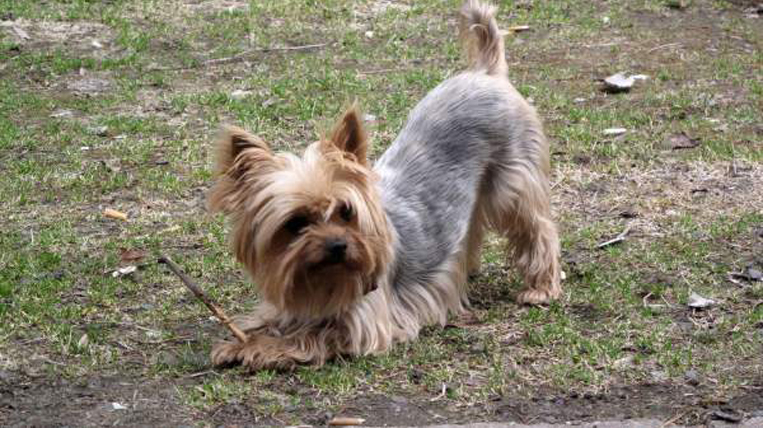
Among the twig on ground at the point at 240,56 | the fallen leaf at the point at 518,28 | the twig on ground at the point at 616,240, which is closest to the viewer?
the twig on ground at the point at 616,240

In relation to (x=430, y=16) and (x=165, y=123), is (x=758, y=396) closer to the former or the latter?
(x=165, y=123)

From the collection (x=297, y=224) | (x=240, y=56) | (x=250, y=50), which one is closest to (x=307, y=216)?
(x=297, y=224)

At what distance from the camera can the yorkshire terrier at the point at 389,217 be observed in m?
5.20

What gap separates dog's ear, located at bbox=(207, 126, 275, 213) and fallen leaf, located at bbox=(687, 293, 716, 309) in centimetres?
220

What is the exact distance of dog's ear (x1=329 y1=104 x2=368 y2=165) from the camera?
5.32 m

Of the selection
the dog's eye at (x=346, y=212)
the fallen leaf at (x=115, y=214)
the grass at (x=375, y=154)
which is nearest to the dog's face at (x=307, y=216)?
the dog's eye at (x=346, y=212)

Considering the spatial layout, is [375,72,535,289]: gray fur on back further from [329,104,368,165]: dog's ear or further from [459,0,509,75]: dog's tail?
[329,104,368,165]: dog's ear

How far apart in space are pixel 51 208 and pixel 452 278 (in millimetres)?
2789

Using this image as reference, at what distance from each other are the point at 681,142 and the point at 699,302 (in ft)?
8.38

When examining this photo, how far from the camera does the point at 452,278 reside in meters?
6.13

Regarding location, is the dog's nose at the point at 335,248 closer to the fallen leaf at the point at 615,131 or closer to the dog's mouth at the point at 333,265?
the dog's mouth at the point at 333,265

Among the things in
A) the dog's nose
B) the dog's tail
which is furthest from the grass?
the dog's tail

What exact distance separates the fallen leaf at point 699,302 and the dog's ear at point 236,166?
2195 mm

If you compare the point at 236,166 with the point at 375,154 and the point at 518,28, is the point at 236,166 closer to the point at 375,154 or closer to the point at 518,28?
the point at 375,154
